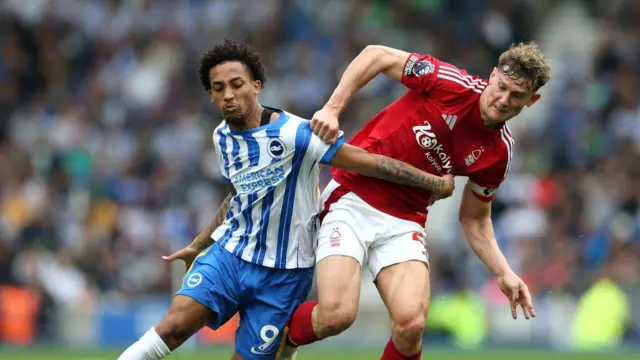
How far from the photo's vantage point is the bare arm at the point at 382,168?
7.81 metres

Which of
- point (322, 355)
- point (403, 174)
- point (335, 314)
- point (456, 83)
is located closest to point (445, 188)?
point (403, 174)

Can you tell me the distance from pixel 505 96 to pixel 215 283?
2.15 meters

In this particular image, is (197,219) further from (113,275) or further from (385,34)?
(385,34)

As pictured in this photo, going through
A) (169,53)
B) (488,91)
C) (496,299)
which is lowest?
(488,91)

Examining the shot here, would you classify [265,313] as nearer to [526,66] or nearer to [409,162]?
[409,162]

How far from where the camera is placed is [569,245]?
16391 mm

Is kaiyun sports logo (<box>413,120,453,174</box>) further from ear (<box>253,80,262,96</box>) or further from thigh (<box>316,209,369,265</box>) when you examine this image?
ear (<box>253,80,262,96</box>)

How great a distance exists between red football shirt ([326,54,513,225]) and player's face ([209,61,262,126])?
2.91ft

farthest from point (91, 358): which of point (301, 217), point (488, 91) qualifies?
point (488, 91)

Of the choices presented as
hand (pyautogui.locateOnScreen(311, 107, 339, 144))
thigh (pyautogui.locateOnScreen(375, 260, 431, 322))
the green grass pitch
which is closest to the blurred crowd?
the green grass pitch

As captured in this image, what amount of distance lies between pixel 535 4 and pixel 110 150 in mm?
7576

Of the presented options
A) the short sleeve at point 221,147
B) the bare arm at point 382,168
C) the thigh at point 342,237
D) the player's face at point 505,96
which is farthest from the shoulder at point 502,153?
the short sleeve at point 221,147

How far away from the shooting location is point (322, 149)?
306 inches

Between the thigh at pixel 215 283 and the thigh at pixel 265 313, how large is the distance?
0.37 feet
